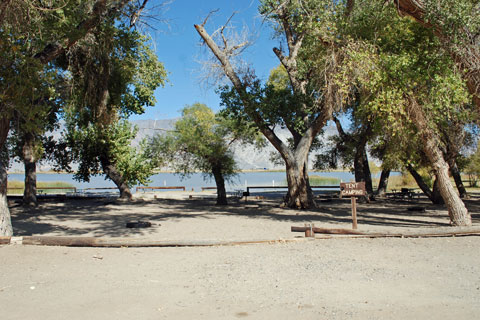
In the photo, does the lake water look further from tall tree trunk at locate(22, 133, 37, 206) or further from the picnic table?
tall tree trunk at locate(22, 133, 37, 206)

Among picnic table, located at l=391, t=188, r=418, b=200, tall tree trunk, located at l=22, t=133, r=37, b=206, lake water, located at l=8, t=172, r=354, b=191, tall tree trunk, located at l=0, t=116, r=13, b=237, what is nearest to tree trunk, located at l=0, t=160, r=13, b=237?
tall tree trunk, located at l=0, t=116, r=13, b=237

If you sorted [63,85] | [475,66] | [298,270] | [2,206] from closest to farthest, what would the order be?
[298,270]
[2,206]
[475,66]
[63,85]

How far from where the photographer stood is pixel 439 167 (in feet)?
36.1

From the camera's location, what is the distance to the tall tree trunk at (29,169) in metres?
19.2

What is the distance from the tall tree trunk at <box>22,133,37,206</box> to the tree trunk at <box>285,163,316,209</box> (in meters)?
12.0

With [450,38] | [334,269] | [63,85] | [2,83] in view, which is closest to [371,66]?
[450,38]

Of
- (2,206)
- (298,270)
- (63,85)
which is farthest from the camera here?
(63,85)

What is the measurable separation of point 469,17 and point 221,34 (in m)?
9.62

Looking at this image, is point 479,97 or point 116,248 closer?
point 116,248

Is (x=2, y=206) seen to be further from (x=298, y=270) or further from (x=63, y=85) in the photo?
(x=63, y=85)

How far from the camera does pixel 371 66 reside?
410 inches

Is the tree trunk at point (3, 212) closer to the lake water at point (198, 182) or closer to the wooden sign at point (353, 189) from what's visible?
the wooden sign at point (353, 189)

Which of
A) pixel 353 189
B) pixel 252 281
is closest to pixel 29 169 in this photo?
pixel 353 189

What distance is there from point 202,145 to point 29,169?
8265 millimetres
